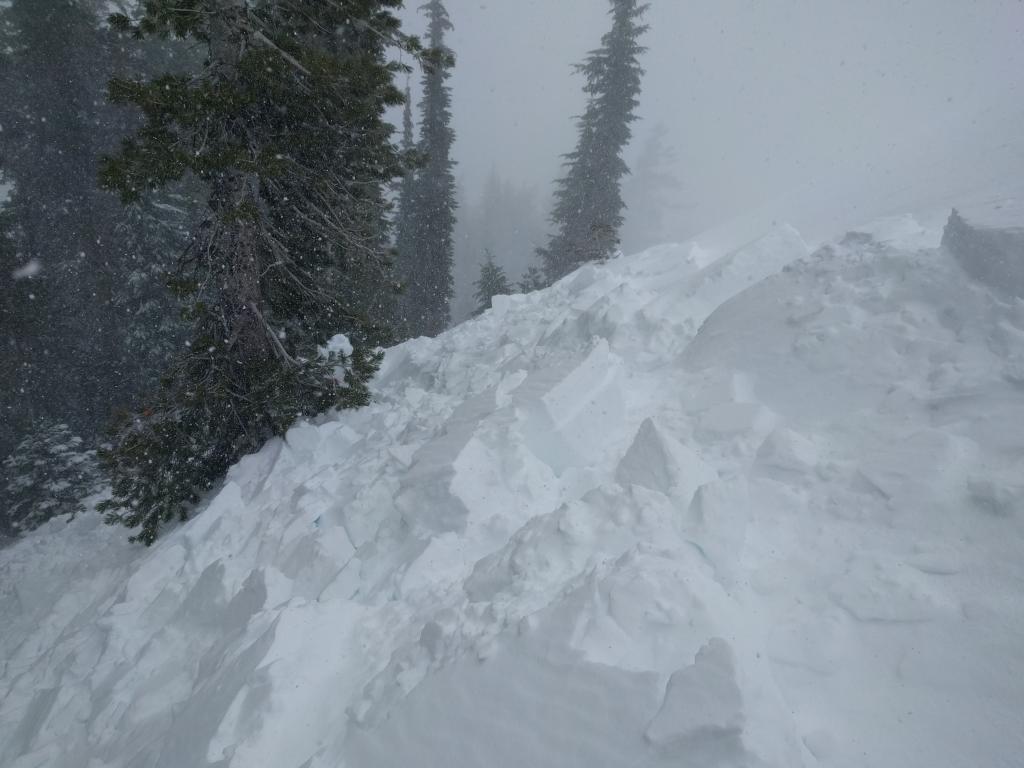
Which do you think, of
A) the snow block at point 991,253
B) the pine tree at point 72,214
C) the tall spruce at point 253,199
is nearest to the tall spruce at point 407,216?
the pine tree at point 72,214

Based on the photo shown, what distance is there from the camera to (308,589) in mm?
4746

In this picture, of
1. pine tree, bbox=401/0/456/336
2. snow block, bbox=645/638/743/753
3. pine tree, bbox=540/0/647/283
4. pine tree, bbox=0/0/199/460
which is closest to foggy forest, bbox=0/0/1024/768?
snow block, bbox=645/638/743/753

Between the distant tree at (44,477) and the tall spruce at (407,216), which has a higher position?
the tall spruce at (407,216)

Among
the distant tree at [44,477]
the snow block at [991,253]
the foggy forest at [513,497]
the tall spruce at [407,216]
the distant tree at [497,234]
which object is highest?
the snow block at [991,253]

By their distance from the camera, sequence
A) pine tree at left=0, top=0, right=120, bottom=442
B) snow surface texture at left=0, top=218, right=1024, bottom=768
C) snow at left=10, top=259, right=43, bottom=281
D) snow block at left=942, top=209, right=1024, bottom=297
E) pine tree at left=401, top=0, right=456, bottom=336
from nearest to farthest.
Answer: snow surface texture at left=0, top=218, right=1024, bottom=768 → snow block at left=942, top=209, right=1024, bottom=297 → pine tree at left=0, top=0, right=120, bottom=442 → snow at left=10, top=259, right=43, bottom=281 → pine tree at left=401, top=0, right=456, bottom=336

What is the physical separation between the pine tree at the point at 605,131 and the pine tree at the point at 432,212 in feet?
17.3

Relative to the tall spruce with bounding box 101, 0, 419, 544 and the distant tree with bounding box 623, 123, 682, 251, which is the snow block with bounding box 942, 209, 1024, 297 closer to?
the tall spruce with bounding box 101, 0, 419, 544

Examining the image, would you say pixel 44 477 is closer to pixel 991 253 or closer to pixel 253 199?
pixel 253 199

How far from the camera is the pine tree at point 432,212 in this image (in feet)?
73.6

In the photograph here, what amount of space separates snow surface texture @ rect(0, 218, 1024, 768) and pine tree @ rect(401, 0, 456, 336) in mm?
17102

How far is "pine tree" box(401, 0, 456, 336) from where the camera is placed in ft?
73.6

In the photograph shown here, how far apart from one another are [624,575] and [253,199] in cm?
668

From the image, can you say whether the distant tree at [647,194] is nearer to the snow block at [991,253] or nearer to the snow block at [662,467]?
the snow block at [991,253]

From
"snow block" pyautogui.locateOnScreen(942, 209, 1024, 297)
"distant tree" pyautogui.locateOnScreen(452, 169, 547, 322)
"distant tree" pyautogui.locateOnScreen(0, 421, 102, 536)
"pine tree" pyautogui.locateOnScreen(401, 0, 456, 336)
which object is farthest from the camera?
"distant tree" pyautogui.locateOnScreen(452, 169, 547, 322)
